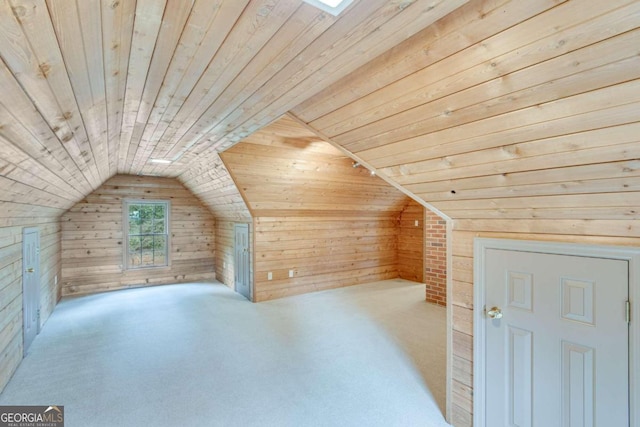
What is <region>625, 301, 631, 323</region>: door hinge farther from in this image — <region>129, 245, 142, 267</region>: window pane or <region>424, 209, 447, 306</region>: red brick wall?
<region>129, 245, 142, 267</region>: window pane

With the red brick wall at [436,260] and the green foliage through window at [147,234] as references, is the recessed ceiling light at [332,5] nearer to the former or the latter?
the red brick wall at [436,260]

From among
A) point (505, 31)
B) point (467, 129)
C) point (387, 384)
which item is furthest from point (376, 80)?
point (387, 384)

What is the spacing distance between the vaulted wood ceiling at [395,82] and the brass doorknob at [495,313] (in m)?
0.56

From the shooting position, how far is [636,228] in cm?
136

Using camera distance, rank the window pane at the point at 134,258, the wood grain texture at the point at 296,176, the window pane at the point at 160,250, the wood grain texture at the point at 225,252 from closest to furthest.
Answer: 1. the wood grain texture at the point at 296,176
2. the wood grain texture at the point at 225,252
3. the window pane at the point at 134,258
4. the window pane at the point at 160,250

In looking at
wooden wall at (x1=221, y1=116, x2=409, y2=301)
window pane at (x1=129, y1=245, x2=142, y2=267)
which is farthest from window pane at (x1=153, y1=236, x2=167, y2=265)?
wooden wall at (x1=221, y1=116, x2=409, y2=301)

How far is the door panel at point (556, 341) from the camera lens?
145 cm

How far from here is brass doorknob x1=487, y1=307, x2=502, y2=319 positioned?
1857mm

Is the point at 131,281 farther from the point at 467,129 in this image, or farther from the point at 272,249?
the point at 467,129

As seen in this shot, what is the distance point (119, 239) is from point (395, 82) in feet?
20.8

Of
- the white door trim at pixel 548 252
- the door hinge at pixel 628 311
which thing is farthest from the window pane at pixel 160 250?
the door hinge at pixel 628 311

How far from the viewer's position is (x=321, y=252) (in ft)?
18.9

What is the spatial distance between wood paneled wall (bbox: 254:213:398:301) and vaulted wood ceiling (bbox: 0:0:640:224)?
3.29 meters

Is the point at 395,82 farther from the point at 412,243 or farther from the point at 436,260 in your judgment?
the point at 412,243
